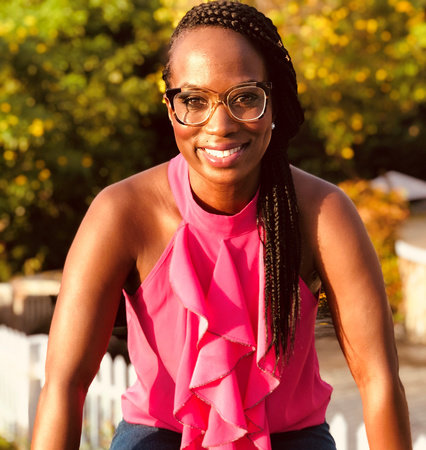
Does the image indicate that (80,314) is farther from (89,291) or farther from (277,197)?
(277,197)

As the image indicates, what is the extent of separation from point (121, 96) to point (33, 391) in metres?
6.19

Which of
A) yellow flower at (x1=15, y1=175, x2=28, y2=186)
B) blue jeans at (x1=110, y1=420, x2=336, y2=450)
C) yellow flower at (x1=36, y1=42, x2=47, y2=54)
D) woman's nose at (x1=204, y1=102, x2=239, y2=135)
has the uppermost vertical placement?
yellow flower at (x1=36, y1=42, x2=47, y2=54)

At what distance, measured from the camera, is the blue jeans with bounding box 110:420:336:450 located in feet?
6.12

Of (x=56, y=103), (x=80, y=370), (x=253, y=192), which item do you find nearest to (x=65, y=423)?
(x=80, y=370)

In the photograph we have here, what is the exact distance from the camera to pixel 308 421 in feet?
6.25

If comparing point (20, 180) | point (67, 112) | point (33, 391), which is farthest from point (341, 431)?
point (67, 112)

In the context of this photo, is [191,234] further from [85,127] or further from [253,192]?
[85,127]

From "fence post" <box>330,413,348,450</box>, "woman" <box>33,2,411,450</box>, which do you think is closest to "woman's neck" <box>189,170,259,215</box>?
"woman" <box>33,2,411,450</box>

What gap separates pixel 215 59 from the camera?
5.51 feet

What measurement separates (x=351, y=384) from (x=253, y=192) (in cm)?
511

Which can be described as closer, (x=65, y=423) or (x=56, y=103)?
(x=65, y=423)

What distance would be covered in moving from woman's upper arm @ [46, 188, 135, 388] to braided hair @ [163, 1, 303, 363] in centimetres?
31

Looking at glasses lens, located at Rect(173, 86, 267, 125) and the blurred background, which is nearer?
glasses lens, located at Rect(173, 86, 267, 125)

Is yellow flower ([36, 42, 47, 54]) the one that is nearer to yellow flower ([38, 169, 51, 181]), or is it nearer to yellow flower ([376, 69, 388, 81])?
yellow flower ([38, 169, 51, 181])
